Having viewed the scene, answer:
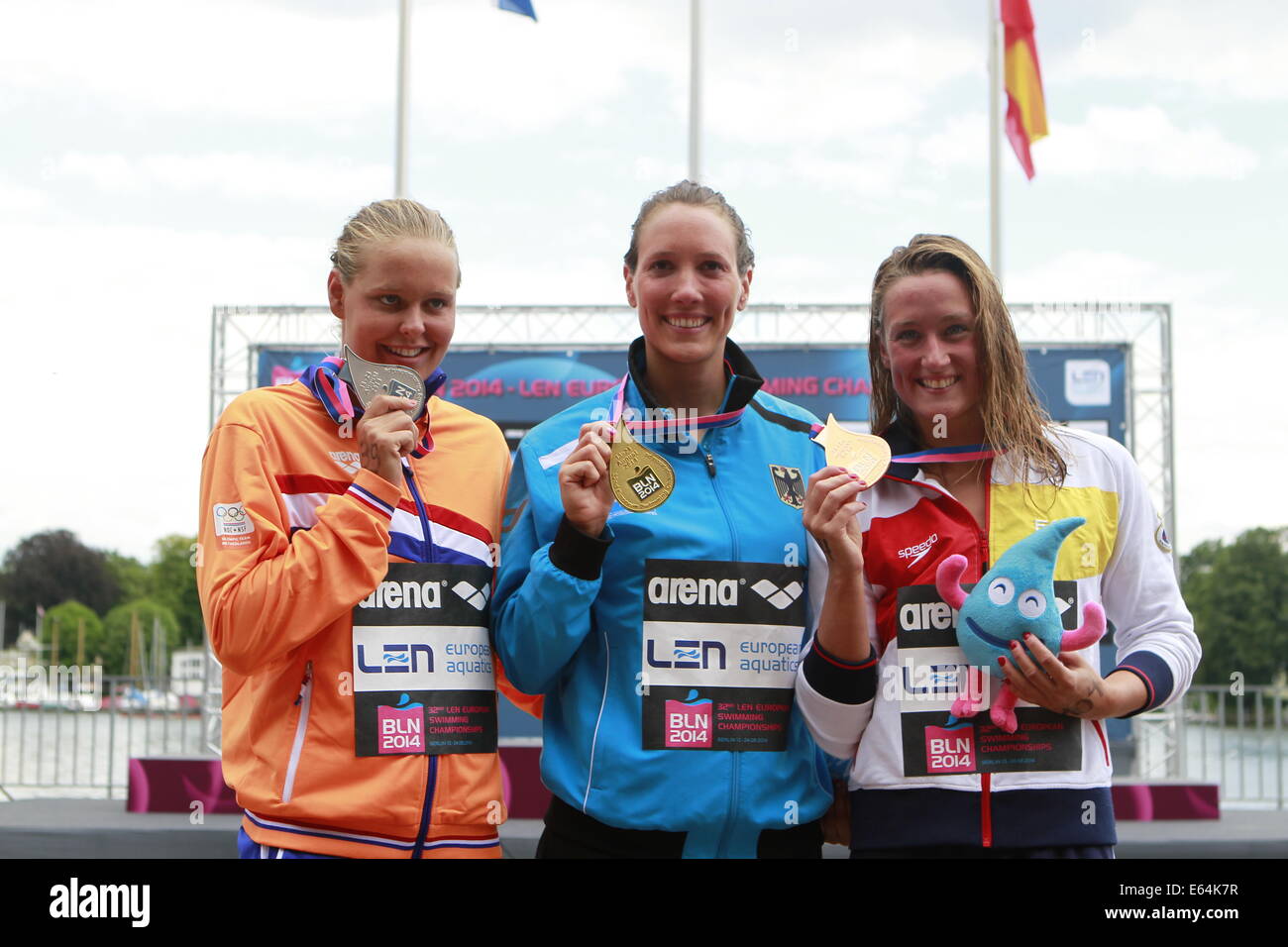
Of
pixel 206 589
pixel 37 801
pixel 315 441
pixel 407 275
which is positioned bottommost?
pixel 37 801

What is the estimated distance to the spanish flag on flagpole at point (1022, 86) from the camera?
1105 cm

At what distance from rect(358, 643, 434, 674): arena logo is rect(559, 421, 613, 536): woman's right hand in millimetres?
420

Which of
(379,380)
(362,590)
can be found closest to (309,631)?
(362,590)

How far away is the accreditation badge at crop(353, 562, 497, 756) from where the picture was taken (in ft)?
7.11

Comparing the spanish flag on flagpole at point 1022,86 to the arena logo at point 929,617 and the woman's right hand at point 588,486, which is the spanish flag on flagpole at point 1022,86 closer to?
the arena logo at point 929,617

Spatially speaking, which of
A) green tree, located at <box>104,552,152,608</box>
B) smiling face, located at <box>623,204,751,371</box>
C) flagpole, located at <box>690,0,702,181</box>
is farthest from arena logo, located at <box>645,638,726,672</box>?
green tree, located at <box>104,552,152,608</box>

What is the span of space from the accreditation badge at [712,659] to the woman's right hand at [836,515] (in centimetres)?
22

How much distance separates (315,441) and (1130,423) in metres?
10.6

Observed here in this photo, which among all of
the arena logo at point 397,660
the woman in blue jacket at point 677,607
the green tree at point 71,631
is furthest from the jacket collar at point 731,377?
the green tree at point 71,631

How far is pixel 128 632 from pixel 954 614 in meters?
67.5

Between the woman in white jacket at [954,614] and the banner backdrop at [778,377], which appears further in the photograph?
the banner backdrop at [778,377]

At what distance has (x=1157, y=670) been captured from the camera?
210 centimetres
